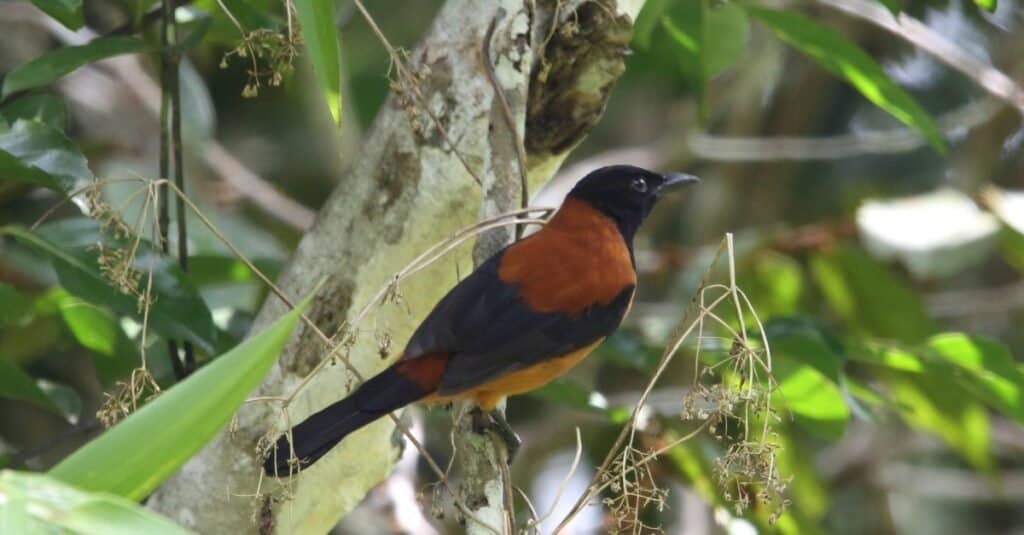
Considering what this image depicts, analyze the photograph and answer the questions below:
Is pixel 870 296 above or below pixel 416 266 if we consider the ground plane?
below

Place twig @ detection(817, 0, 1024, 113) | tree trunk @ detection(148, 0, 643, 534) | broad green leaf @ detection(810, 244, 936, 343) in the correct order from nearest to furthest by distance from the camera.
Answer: tree trunk @ detection(148, 0, 643, 534) < twig @ detection(817, 0, 1024, 113) < broad green leaf @ detection(810, 244, 936, 343)

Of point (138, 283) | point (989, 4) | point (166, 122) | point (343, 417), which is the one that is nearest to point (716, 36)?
point (989, 4)

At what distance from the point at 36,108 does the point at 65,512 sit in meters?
2.13

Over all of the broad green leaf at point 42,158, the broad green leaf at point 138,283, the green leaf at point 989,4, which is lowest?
the broad green leaf at point 138,283

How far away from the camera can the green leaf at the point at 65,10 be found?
2744 millimetres

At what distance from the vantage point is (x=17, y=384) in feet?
10.3

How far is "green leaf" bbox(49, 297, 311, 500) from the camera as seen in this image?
1499 mm

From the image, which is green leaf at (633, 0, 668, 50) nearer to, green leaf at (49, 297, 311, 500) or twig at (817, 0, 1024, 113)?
twig at (817, 0, 1024, 113)

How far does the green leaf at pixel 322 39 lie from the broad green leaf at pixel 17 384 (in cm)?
133

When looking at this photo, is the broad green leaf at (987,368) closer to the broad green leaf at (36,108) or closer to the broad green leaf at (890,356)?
the broad green leaf at (890,356)

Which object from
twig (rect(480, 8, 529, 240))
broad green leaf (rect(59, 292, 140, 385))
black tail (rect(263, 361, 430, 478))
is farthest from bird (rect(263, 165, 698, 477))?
broad green leaf (rect(59, 292, 140, 385))

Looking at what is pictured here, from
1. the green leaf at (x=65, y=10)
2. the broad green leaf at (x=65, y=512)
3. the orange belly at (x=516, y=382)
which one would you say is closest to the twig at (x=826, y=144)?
the orange belly at (x=516, y=382)

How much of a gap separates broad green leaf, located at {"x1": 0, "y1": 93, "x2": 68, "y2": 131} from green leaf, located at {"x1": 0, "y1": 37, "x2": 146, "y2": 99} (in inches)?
7.9

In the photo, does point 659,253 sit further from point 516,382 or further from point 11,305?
point 11,305
